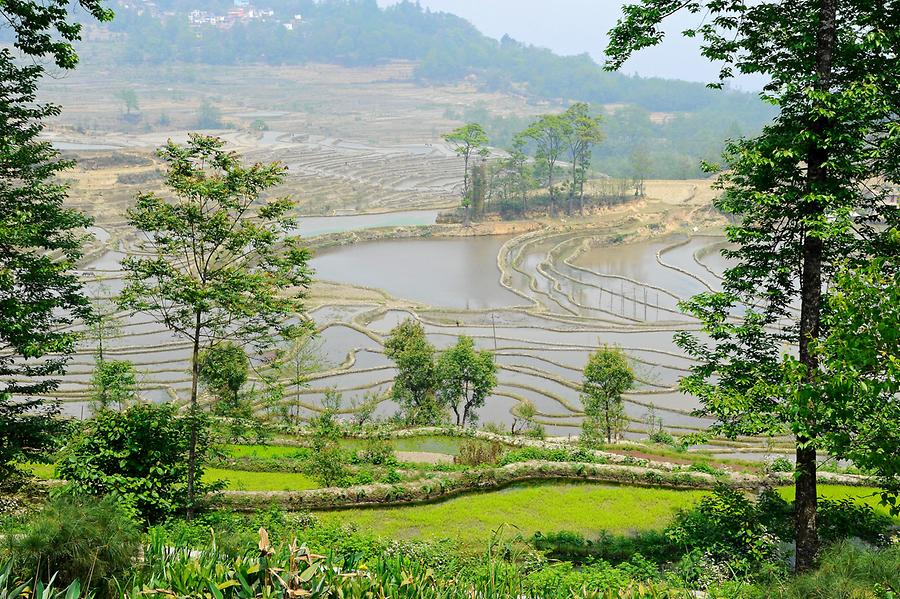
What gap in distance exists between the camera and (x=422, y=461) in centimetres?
2166

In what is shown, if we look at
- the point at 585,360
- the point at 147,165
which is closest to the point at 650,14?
the point at 585,360

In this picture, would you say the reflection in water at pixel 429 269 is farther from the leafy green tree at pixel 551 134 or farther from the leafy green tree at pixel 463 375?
the leafy green tree at pixel 463 375

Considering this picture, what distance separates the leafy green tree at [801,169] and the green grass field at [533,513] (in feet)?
17.9

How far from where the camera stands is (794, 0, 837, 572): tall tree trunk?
10.2 meters

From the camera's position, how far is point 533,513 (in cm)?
1633

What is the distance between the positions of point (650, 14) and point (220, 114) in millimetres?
146610

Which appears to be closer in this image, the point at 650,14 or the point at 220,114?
the point at 650,14

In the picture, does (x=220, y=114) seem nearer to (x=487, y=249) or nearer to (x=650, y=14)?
(x=487, y=249)

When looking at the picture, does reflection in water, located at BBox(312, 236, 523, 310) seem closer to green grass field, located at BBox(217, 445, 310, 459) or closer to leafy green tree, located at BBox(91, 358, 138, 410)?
leafy green tree, located at BBox(91, 358, 138, 410)

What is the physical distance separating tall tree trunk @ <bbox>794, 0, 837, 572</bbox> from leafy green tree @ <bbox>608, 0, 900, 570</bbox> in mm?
14

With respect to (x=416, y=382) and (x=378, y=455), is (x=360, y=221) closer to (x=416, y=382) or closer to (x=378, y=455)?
(x=416, y=382)

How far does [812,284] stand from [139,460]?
11227mm

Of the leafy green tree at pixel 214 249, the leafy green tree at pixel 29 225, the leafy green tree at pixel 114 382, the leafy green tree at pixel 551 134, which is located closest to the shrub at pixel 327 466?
the leafy green tree at pixel 214 249

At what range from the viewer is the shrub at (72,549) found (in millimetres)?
7383
